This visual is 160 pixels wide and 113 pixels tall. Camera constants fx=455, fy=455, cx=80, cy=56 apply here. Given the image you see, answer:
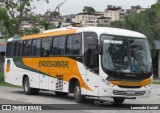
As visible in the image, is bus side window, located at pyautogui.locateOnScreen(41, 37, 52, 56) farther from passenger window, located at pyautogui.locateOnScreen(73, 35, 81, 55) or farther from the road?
passenger window, located at pyautogui.locateOnScreen(73, 35, 81, 55)

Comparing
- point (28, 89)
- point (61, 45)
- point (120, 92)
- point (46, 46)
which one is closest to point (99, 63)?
point (120, 92)

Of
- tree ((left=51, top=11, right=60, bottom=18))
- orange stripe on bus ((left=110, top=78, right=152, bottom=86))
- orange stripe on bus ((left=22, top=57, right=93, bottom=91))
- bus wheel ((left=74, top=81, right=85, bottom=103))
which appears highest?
tree ((left=51, top=11, right=60, bottom=18))

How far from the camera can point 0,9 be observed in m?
40.0

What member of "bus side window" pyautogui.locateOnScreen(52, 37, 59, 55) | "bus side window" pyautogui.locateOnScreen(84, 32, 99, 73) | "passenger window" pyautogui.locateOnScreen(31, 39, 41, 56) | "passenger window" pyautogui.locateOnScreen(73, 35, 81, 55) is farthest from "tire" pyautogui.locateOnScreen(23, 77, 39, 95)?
"bus side window" pyautogui.locateOnScreen(84, 32, 99, 73)

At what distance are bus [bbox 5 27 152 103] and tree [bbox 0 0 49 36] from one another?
65.4 feet

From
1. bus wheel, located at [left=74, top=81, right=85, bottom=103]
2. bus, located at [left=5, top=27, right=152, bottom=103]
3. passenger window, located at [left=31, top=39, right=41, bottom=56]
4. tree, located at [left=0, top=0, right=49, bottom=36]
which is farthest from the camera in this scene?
tree, located at [left=0, top=0, right=49, bottom=36]

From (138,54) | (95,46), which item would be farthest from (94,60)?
(138,54)

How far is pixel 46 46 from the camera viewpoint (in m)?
21.9

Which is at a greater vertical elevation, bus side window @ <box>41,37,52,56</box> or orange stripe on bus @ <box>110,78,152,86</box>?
bus side window @ <box>41,37,52,56</box>

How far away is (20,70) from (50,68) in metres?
4.25

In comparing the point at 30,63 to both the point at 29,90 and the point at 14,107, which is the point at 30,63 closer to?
the point at 29,90

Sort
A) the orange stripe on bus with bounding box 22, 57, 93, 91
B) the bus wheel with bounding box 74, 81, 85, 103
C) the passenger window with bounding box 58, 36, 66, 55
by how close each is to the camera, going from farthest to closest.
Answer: the passenger window with bounding box 58, 36, 66, 55 < the orange stripe on bus with bounding box 22, 57, 93, 91 < the bus wheel with bounding box 74, 81, 85, 103

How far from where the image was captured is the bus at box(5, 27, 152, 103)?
17.1m

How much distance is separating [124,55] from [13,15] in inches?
1021
